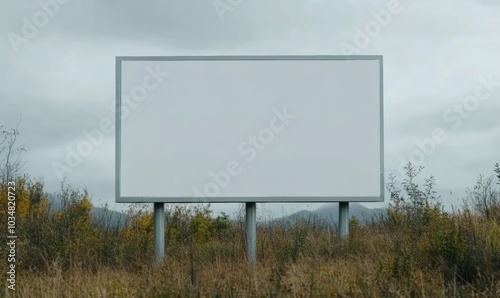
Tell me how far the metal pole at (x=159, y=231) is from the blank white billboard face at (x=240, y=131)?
34 cm

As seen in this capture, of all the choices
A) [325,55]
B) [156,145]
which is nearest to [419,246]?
[325,55]

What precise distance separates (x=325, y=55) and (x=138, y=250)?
492 cm

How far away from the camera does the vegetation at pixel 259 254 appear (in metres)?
9.02

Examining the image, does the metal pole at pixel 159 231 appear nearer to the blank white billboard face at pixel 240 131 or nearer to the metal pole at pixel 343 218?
the blank white billboard face at pixel 240 131

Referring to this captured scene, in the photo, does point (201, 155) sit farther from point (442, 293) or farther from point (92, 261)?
point (442, 293)

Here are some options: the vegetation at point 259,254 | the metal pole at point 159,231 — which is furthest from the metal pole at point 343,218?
the metal pole at point 159,231

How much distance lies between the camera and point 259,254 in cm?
1369

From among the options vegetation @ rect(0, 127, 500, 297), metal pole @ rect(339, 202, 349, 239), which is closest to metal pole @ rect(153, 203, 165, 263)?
vegetation @ rect(0, 127, 500, 297)

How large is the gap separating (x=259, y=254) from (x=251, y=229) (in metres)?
0.48

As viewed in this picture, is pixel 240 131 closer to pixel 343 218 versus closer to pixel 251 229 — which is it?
pixel 251 229

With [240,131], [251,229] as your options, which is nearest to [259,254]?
[251,229]

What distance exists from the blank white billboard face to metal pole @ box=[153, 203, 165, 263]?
338 mm

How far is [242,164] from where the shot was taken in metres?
13.8

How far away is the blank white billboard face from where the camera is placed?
13.7 metres
